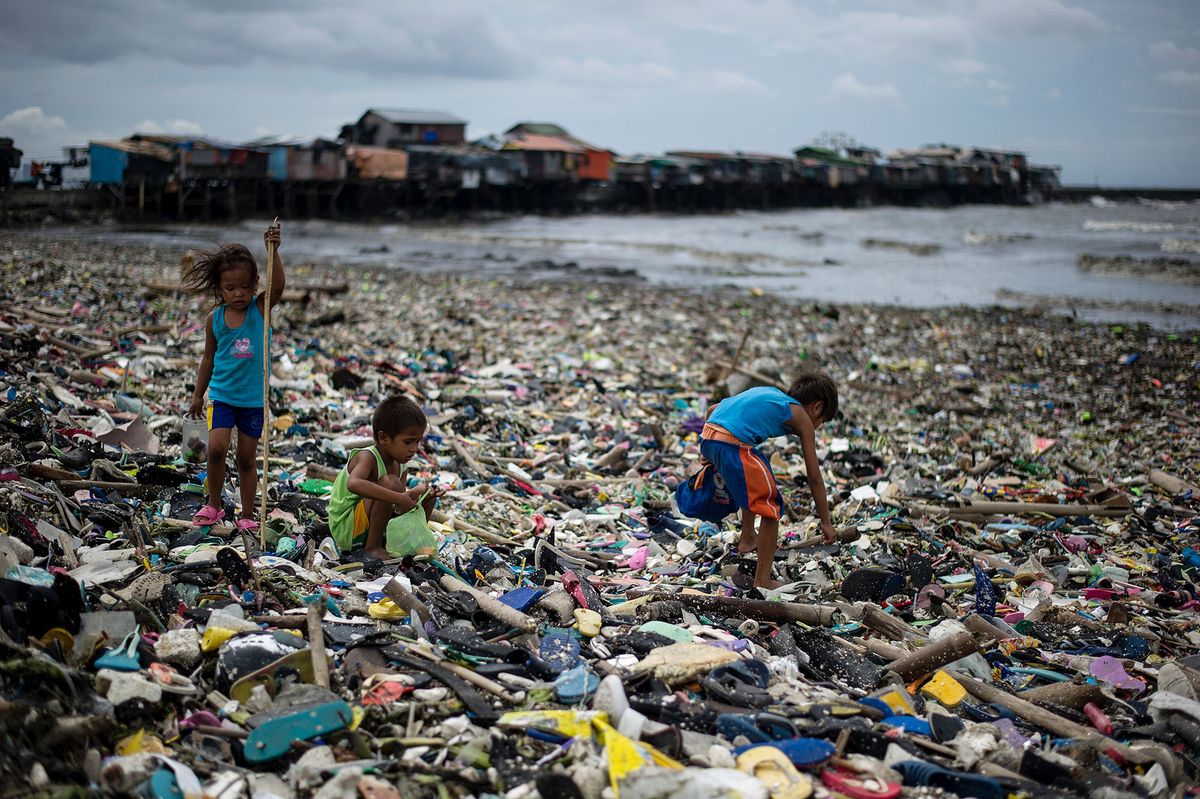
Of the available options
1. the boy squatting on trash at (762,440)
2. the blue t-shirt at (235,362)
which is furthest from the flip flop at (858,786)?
the blue t-shirt at (235,362)

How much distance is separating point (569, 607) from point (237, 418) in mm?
1911

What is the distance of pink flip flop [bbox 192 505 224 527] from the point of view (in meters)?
4.05

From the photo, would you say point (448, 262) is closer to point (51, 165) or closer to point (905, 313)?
point (905, 313)

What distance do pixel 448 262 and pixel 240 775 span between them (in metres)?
24.4

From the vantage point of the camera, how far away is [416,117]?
53156mm

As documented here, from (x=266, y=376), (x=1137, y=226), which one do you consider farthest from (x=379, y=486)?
(x=1137, y=226)

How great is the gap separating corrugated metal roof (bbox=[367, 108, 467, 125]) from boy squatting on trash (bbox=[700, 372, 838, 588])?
5174cm

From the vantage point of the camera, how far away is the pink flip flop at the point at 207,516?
4.05 metres

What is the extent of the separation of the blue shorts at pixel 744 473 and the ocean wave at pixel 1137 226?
159 feet

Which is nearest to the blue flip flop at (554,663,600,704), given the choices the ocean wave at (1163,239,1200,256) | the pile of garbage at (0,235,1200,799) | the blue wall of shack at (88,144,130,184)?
the pile of garbage at (0,235,1200,799)

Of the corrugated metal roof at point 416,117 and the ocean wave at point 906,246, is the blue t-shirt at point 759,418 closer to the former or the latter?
the ocean wave at point 906,246

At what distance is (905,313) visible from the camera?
1617 cm

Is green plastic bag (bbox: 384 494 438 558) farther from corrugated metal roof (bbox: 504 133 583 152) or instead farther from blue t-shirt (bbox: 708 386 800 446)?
corrugated metal roof (bbox: 504 133 583 152)

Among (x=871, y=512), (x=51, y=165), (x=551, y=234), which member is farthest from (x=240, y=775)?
(x=51, y=165)
